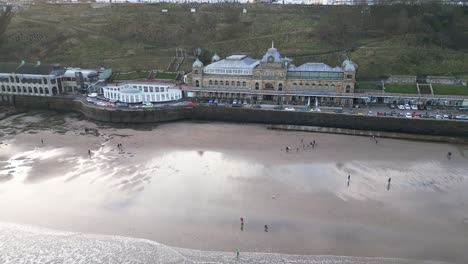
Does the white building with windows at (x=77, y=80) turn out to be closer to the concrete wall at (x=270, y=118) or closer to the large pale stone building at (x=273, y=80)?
the concrete wall at (x=270, y=118)

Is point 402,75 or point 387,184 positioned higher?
point 402,75

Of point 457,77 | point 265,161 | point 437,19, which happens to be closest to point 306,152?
point 265,161

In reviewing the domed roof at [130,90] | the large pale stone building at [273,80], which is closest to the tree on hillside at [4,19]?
the domed roof at [130,90]

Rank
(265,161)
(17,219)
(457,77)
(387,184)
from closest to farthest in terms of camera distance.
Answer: (17,219)
(387,184)
(265,161)
(457,77)

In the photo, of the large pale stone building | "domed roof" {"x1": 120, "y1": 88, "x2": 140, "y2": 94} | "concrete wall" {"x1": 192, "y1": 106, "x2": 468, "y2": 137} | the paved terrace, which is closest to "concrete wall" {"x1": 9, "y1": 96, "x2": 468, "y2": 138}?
"concrete wall" {"x1": 192, "y1": 106, "x2": 468, "y2": 137}

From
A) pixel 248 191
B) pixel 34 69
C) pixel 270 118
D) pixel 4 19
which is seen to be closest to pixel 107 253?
pixel 248 191

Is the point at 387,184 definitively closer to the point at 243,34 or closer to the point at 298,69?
the point at 298,69

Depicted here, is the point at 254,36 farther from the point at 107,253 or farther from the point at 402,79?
the point at 107,253

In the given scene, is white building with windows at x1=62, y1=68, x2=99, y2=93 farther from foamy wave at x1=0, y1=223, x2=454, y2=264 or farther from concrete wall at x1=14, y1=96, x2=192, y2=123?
foamy wave at x1=0, y1=223, x2=454, y2=264
